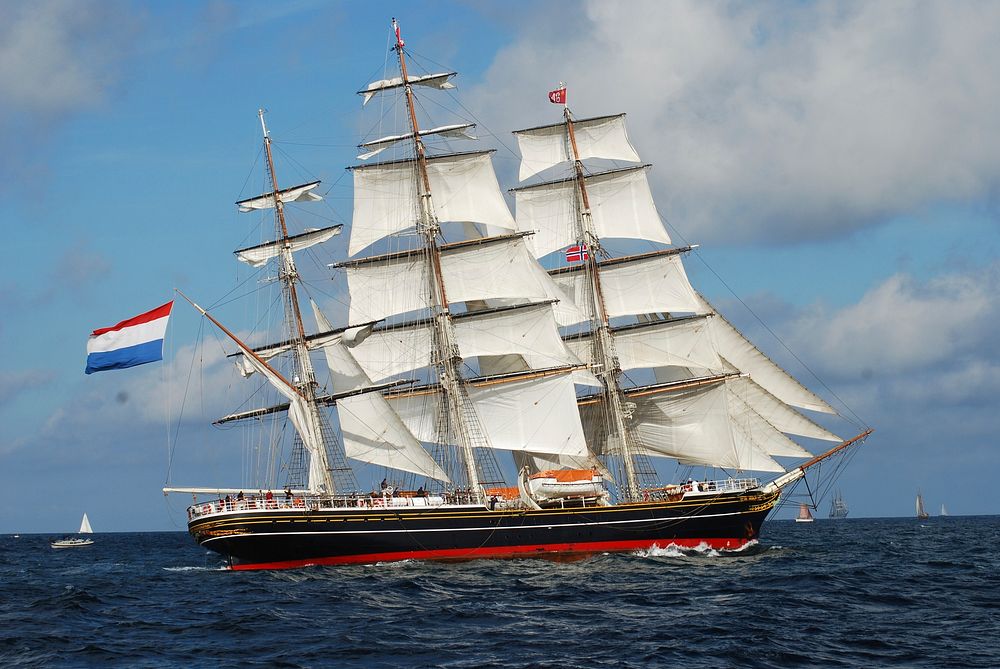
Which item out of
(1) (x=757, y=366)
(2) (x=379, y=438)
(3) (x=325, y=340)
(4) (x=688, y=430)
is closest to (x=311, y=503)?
(2) (x=379, y=438)

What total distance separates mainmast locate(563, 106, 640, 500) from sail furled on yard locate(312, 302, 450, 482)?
1162 cm

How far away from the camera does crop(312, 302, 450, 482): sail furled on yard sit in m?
56.6

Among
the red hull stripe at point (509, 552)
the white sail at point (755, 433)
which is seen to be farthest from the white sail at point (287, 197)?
the white sail at point (755, 433)

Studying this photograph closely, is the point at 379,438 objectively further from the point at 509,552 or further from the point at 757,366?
the point at 757,366

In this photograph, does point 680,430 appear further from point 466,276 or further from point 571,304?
point 466,276

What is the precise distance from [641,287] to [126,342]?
100 ft

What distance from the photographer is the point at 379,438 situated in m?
56.6

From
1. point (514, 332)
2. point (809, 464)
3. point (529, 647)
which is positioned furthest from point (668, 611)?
point (809, 464)

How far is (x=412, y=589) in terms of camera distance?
41250 mm

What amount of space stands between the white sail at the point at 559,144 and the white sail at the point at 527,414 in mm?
14347

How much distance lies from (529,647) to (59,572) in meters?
45.1

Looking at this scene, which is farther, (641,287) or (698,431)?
(641,287)

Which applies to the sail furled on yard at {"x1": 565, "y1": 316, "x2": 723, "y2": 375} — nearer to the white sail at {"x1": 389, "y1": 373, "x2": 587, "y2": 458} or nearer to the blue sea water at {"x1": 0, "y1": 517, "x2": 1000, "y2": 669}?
the white sail at {"x1": 389, "y1": 373, "x2": 587, "y2": 458}

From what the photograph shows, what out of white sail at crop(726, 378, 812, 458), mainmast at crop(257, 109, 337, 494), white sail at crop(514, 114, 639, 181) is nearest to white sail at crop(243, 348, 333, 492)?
mainmast at crop(257, 109, 337, 494)
